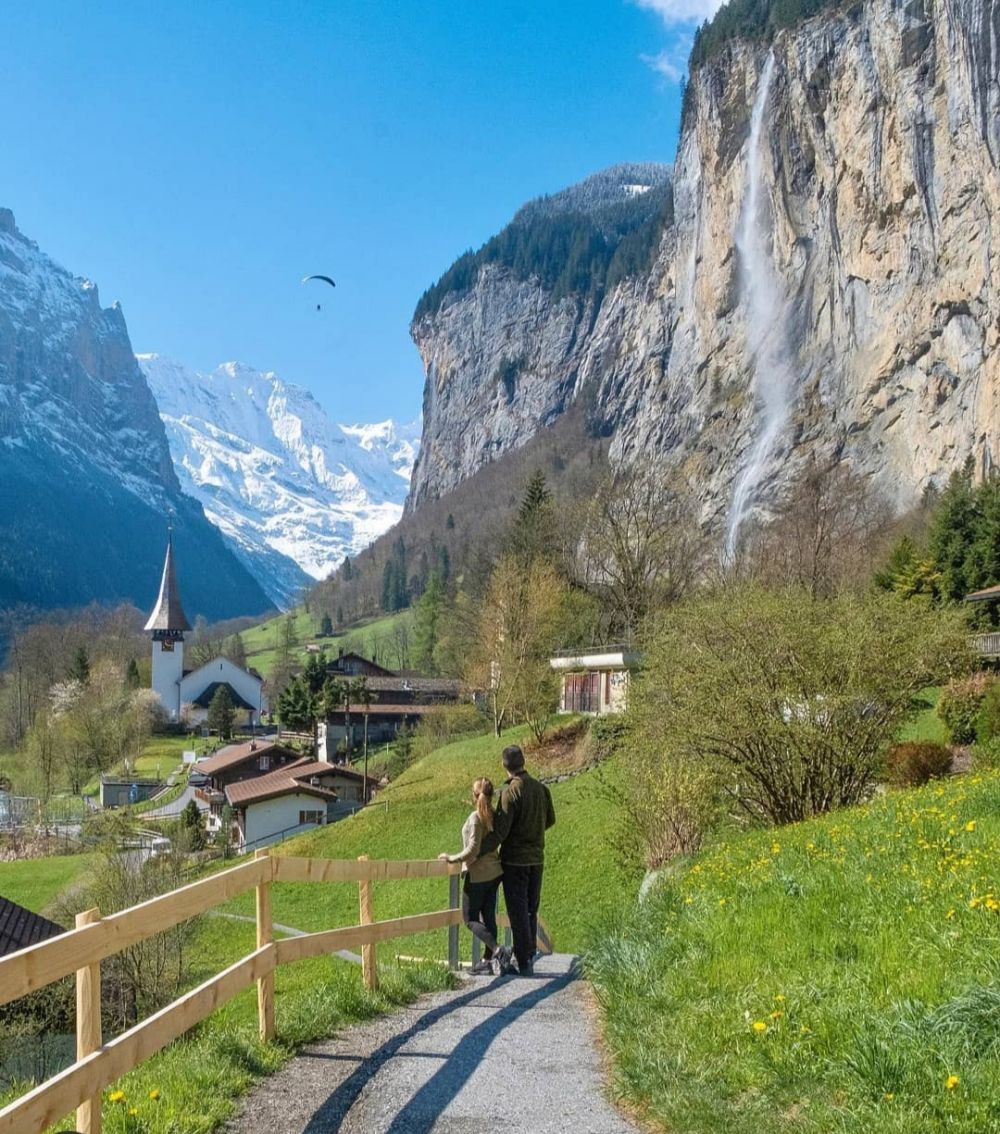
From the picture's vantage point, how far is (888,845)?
9234 millimetres

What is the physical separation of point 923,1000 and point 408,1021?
3.89m

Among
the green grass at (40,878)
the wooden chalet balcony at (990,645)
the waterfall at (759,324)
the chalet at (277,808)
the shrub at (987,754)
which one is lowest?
the green grass at (40,878)

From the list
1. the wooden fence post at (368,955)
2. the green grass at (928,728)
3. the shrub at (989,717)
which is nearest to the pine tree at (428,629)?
the green grass at (928,728)

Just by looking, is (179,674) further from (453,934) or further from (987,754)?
(453,934)

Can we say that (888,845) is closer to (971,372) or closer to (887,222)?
(971,372)

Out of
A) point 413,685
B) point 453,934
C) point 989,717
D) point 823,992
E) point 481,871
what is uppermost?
point 989,717

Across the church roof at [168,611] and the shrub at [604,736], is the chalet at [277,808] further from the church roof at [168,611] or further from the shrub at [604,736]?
the church roof at [168,611]

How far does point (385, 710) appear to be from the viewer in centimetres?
9850

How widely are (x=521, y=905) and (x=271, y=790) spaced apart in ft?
174

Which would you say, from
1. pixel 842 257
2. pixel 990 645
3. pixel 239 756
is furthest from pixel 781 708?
pixel 842 257

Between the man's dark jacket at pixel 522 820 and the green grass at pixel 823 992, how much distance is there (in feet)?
4.22

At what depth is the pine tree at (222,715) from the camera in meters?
113

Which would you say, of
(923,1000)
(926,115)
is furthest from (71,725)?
(923,1000)

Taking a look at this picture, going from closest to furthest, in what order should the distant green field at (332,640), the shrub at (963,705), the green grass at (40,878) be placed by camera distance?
the shrub at (963,705), the green grass at (40,878), the distant green field at (332,640)
